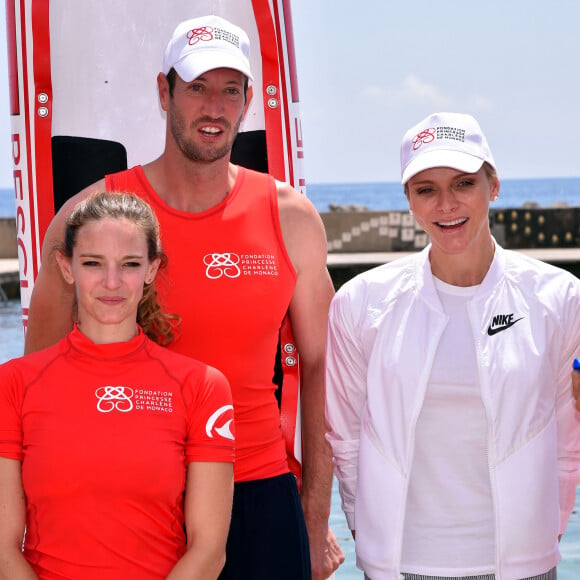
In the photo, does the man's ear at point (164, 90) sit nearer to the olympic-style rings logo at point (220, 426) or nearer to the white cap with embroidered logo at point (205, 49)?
the white cap with embroidered logo at point (205, 49)

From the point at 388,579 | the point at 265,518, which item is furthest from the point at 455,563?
the point at 265,518

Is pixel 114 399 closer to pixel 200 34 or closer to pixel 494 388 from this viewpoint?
pixel 494 388

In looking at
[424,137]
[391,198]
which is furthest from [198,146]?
[391,198]

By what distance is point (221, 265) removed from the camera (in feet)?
8.55

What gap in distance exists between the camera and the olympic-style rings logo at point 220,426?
2.23 metres

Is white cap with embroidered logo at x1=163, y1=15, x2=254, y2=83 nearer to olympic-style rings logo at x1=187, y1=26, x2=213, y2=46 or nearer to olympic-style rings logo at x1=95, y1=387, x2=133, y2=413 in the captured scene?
olympic-style rings logo at x1=187, y1=26, x2=213, y2=46

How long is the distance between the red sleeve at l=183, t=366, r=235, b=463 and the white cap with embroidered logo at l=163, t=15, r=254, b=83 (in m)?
0.79

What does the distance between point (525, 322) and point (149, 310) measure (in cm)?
88

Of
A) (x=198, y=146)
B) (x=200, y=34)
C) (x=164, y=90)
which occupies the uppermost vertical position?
(x=200, y=34)

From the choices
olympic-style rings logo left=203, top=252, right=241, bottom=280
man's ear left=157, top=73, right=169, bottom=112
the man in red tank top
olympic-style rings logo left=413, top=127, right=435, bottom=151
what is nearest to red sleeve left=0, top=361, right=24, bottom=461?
the man in red tank top

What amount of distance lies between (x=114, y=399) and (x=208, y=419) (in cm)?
20

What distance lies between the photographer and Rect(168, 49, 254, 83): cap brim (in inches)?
102

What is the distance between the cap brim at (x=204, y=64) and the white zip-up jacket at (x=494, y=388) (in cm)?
62

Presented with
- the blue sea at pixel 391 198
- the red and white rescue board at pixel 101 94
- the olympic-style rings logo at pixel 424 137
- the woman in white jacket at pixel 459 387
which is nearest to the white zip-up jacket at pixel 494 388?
the woman in white jacket at pixel 459 387
